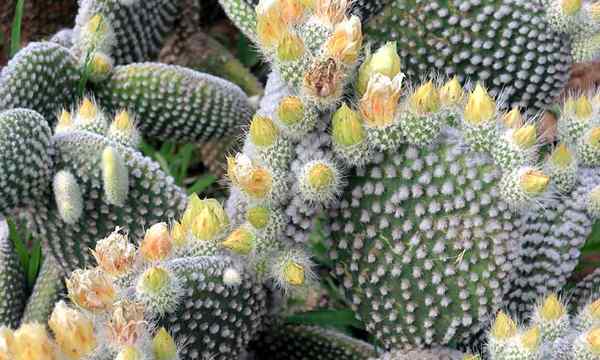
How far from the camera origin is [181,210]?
4.44 feet

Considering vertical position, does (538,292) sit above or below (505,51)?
below

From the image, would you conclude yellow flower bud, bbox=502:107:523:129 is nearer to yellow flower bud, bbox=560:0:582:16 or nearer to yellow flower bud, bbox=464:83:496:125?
yellow flower bud, bbox=464:83:496:125

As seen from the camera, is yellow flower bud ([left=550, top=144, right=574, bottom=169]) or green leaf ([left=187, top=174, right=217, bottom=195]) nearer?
yellow flower bud ([left=550, top=144, right=574, bottom=169])

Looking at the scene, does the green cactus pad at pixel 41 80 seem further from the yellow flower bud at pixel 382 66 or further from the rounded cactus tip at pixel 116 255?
the yellow flower bud at pixel 382 66

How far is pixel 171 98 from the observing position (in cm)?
158

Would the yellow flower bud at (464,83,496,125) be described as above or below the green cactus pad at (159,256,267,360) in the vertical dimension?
above

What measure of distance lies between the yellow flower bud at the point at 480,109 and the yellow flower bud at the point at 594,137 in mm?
214

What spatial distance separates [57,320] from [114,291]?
3.7 inches

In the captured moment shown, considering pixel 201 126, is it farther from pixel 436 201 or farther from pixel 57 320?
pixel 57 320

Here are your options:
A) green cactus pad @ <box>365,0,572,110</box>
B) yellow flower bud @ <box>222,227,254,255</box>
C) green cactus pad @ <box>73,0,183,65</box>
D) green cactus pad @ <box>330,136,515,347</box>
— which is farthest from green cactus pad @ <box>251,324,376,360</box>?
green cactus pad @ <box>73,0,183,65</box>

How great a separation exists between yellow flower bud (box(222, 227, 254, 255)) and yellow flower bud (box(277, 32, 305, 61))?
26cm

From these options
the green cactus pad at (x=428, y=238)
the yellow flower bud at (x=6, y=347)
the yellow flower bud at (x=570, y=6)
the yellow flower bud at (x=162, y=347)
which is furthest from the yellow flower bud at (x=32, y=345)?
the yellow flower bud at (x=570, y=6)

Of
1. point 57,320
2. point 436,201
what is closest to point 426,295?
point 436,201

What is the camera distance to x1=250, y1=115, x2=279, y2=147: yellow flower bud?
1.16 m
